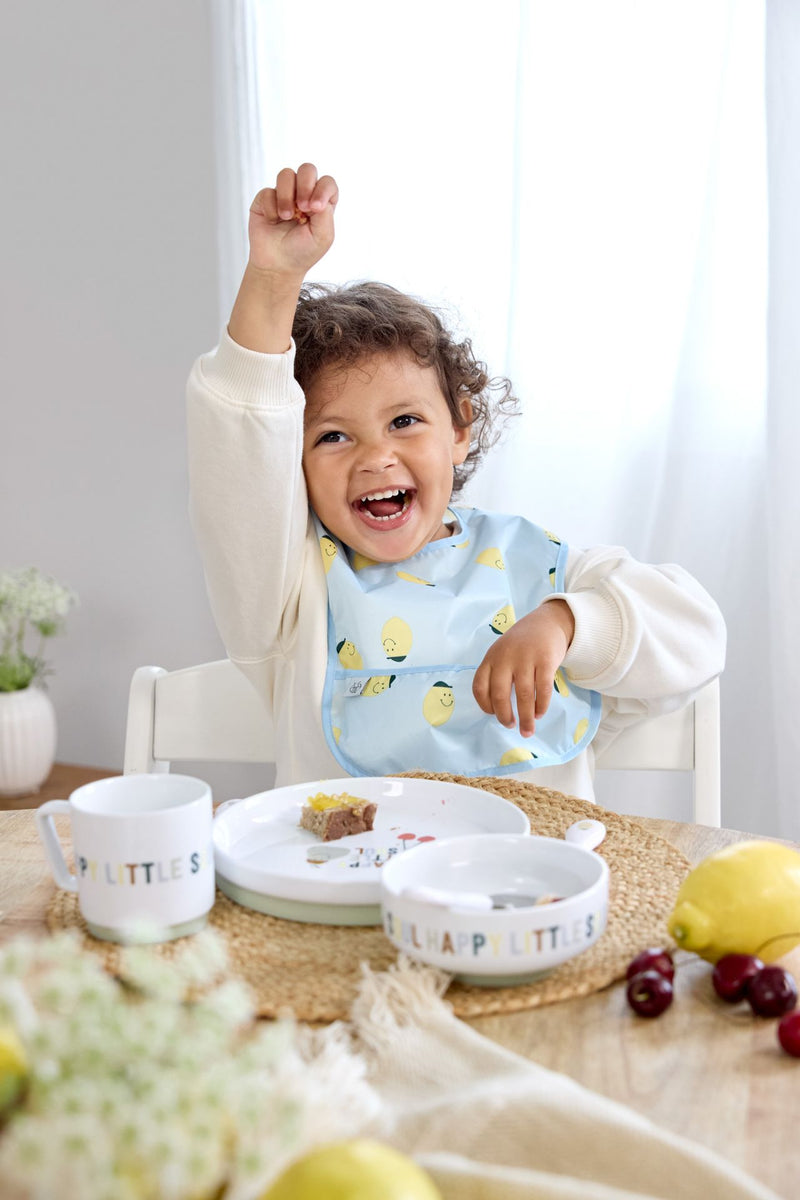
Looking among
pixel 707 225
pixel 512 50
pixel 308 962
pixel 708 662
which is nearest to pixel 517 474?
pixel 707 225

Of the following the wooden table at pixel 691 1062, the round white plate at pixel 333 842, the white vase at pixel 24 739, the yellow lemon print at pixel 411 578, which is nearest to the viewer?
the wooden table at pixel 691 1062

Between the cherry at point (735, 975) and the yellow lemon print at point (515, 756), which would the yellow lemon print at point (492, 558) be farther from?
the cherry at point (735, 975)

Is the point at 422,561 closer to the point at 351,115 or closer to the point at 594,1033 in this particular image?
the point at 594,1033

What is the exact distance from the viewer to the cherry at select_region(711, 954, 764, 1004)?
0.62m

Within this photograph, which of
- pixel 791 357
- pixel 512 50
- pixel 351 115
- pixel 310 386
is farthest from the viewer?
pixel 351 115

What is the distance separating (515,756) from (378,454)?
377mm

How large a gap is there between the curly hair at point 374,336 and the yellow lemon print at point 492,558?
0.20 meters

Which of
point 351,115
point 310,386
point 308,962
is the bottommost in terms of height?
point 308,962

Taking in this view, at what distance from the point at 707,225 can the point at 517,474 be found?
1.76 feet

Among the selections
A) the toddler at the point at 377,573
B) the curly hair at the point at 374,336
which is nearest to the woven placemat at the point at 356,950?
the toddler at the point at 377,573

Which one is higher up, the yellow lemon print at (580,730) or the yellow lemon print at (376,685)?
the yellow lemon print at (376,685)

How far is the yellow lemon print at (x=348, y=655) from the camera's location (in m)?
1.30

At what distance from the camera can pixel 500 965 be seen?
24.2 inches

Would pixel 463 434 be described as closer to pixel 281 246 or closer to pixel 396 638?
pixel 396 638
